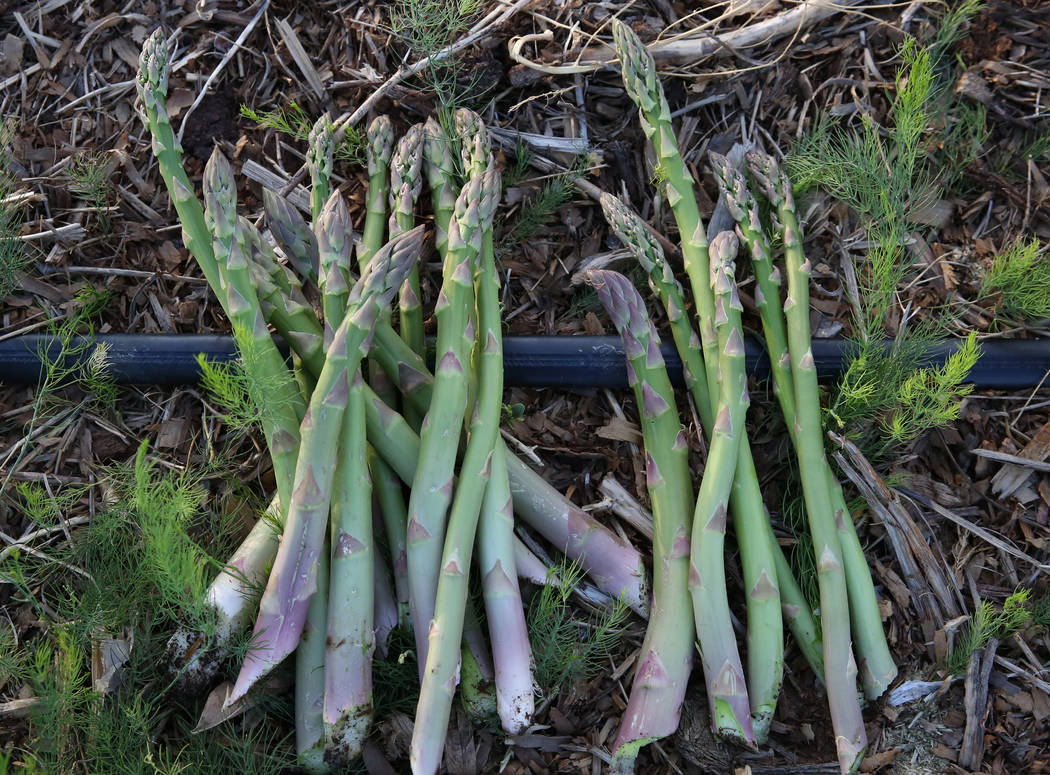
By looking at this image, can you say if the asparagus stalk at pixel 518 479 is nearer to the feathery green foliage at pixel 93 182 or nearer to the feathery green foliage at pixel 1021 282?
the feathery green foliage at pixel 93 182

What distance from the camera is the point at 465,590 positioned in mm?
2340

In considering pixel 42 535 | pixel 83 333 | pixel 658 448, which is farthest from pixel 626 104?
pixel 42 535

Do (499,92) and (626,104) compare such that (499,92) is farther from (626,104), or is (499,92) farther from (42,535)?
(42,535)

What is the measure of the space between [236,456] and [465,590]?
3.31ft

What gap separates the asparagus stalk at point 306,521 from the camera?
2289mm

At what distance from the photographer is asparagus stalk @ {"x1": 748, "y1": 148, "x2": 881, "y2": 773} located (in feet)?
7.89

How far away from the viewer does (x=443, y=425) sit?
2451 millimetres

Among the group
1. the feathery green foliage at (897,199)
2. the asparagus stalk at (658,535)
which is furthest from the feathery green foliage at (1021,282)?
the asparagus stalk at (658,535)

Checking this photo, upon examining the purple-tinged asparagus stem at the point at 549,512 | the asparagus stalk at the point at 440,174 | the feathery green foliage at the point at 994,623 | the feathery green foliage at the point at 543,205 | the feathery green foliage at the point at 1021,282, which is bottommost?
the feathery green foliage at the point at 994,623

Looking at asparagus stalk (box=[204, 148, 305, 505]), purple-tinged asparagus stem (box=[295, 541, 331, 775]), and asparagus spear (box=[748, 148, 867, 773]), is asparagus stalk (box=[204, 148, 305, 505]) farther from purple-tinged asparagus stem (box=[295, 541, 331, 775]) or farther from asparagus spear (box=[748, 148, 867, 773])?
asparagus spear (box=[748, 148, 867, 773])

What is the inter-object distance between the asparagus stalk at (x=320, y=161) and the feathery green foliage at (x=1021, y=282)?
237 centimetres

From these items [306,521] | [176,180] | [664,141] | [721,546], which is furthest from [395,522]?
[664,141]

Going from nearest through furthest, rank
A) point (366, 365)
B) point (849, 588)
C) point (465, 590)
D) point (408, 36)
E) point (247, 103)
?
point (465, 590), point (849, 588), point (366, 365), point (408, 36), point (247, 103)

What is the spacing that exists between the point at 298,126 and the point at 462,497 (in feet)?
5.48
